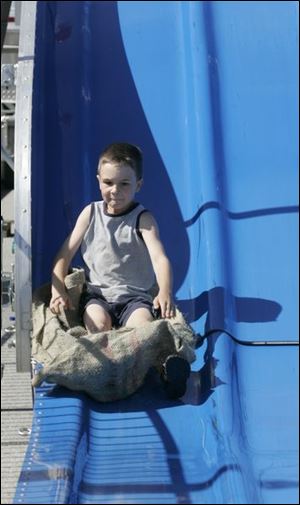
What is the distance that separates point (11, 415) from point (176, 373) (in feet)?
3.40

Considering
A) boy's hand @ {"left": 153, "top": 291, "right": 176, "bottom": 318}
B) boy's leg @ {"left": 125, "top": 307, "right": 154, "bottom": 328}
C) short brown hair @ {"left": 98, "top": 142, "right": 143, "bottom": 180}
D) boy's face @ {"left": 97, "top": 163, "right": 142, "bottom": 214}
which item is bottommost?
boy's leg @ {"left": 125, "top": 307, "right": 154, "bottom": 328}

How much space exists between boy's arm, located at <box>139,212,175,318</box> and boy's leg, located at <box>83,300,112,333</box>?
0.62 ft

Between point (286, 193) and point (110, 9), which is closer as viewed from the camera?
point (286, 193)

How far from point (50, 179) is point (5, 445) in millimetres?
1259

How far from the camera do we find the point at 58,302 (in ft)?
10.8

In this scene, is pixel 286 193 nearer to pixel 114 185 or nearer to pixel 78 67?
pixel 114 185

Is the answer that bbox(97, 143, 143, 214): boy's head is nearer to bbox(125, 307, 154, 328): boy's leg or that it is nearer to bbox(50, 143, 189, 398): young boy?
bbox(50, 143, 189, 398): young boy

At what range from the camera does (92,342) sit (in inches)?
119

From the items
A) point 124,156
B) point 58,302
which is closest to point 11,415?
point 58,302

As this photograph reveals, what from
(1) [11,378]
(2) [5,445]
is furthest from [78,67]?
(2) [5,445]

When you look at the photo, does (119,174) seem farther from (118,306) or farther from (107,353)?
(107,353)

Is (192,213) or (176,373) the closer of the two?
(176,373)

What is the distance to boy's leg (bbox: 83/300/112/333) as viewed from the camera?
3.24 m

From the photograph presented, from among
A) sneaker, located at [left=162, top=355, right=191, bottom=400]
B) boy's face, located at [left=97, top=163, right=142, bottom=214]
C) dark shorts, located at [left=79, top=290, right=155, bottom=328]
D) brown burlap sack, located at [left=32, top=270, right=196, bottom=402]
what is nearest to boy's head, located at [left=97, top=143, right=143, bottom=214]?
boy's face, located at [left=97, top=163, right=142, bottom=214]
